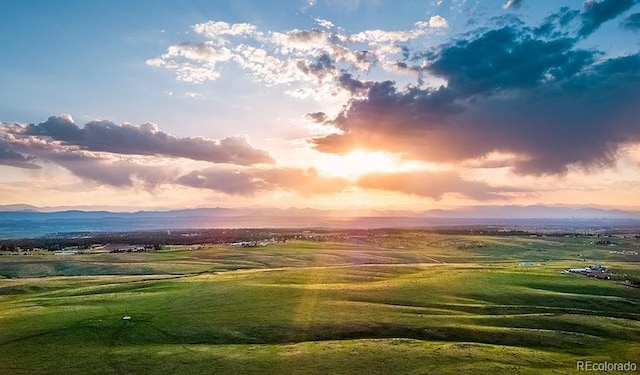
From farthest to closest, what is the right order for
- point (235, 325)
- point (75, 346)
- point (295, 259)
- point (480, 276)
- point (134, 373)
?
point (295, 259) → point (480, 276) → point (235, 325) → point (75, 346) → point (134, 373)

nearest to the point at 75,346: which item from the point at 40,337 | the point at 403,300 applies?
the point at 40,337

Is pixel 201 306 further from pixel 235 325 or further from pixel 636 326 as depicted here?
pixel 636 326

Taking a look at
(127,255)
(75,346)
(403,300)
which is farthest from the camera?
(127,255)

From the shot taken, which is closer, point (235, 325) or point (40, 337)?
point (40, 337)

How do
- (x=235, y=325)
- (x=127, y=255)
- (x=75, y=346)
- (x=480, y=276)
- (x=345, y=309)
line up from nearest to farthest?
(x=75, y=346)
(x=235, y=325)
(x=345, y=309)
(x=480, y=276)
(x=127, y=255)

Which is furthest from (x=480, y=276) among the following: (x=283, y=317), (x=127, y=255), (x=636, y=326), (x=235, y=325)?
(x=127, y=255)

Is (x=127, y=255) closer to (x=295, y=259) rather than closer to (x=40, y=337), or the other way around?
(x=295, y=259)
